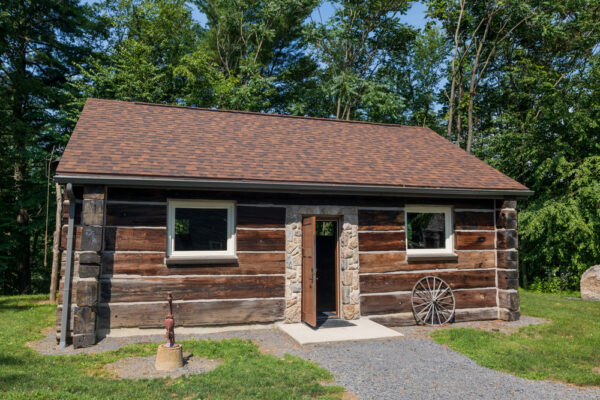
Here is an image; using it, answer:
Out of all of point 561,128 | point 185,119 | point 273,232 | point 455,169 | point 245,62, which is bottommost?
point 273,232

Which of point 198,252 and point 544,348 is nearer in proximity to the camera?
point 544,348

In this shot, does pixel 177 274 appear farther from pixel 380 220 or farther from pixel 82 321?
pixel 380 220

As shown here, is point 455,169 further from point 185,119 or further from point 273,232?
point 185,119

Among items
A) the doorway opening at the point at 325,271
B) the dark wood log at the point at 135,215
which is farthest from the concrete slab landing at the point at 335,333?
the dark wood log at the point at 135,215

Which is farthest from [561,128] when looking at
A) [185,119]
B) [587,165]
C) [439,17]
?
[185,119]

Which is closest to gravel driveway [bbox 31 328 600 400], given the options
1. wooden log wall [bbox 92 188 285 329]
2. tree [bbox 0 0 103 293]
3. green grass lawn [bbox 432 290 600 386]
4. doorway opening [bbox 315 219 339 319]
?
green grass lawn [bbox 432 290 600 386]

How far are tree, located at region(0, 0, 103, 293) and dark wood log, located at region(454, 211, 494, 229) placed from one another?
14444 mm

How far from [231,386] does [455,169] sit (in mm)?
7810

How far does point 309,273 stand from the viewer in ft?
26.8

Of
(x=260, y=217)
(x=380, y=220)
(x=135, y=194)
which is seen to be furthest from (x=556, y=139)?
(x=135, y=194)

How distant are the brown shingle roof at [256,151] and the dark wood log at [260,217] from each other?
0.66 meters

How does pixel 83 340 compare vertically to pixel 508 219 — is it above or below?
below

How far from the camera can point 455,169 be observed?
10672 millimetres

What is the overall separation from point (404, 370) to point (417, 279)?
11.9 feet
